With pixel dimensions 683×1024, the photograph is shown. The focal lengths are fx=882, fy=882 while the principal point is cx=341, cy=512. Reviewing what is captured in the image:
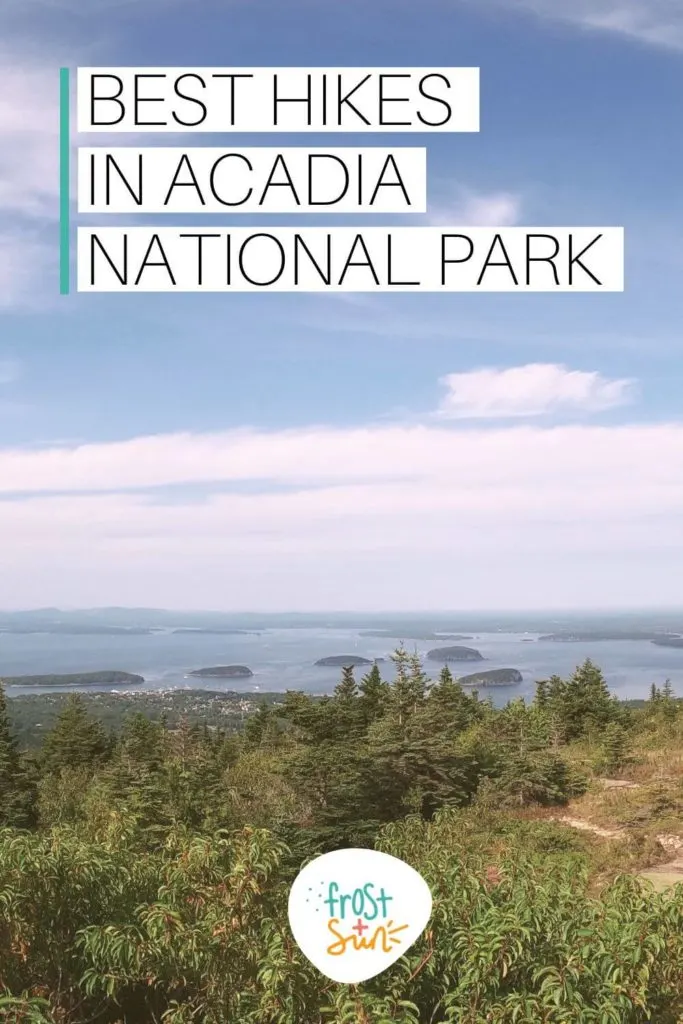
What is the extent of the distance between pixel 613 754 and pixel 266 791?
6.90 meters

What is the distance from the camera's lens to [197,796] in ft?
45.8

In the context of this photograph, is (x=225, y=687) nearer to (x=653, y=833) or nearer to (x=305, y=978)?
(x=653, y=833)

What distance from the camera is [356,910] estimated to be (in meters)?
3.05

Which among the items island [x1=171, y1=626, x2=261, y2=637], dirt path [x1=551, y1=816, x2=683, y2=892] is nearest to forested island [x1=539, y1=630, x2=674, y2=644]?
island [x1=171, y1=626, x2=261, y2=637]

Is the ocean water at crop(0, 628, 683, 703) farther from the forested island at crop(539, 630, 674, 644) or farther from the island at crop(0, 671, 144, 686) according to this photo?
the island at crop(0, 671, 144, 686)

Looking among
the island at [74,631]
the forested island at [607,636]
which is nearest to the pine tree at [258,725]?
the forested island at [607,636]

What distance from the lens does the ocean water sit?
182 feet

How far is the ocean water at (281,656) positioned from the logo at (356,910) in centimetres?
4056

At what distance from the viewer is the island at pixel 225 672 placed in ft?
205

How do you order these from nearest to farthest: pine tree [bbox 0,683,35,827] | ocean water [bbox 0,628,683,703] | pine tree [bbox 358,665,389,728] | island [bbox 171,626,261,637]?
pine tree [bbox 0,683,35,827] < pine tree [bbox 358,665,389,728] < ocean water [bbox 0,628,683,703] < island [bbox 171,626,261,637]

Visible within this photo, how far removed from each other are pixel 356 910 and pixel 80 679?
67392 mm

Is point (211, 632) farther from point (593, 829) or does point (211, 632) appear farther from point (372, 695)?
point (593, 829)

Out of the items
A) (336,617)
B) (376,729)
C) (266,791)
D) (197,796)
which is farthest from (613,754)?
(336,617)

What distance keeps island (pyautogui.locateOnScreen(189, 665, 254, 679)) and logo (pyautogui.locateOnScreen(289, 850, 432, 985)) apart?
58229 mm
